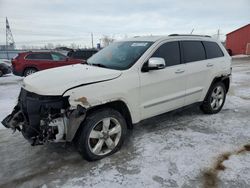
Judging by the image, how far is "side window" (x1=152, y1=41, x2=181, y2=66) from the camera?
4143 mm

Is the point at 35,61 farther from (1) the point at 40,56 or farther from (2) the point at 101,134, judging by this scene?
(2) the point at 101,134

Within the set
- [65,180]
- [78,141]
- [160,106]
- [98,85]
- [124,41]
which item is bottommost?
[65,180]

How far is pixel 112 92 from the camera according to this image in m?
3.35

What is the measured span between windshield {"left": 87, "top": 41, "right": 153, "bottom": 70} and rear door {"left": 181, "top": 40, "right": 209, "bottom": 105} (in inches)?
38.7

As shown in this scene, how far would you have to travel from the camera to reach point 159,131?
14.9 ft

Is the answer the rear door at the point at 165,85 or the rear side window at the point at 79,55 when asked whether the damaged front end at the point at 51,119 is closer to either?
the rear door at the point at 165,85

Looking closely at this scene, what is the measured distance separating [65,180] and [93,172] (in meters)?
0.39

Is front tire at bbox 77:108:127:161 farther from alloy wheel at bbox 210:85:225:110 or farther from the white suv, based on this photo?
alloy wheel at bbox 210:85:225:110

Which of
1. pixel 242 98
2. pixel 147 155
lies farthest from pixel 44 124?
pixel 242 98

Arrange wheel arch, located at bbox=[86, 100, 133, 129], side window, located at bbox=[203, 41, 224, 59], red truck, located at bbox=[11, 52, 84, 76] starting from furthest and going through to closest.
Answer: red truck, located at bbox=[11, 52, 84, 76], side window, located at bbox=[203, 41, 224, 59], wheel arch, located at bbox=[86, 100, 133, 129]

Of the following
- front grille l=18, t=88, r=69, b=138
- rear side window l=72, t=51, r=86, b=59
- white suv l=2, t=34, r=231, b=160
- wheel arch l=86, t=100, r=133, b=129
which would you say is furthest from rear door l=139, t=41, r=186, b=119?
A: rear side window l=72, t=51, r=86, b=59

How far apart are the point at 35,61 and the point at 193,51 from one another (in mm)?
10067

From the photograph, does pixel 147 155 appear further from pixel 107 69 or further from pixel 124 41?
pixel 124 41

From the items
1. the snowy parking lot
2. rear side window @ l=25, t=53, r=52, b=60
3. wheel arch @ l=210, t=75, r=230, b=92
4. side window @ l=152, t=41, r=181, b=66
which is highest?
rear side window @ l=25, t=53, r=52, b=60
